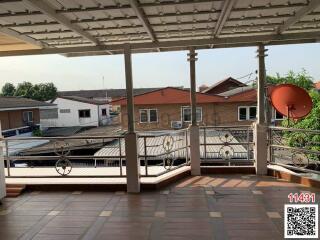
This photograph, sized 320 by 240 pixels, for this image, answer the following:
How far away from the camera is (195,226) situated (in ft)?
10.5

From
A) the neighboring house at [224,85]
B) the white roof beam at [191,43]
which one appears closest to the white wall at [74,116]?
the white roof beam at [191,43]

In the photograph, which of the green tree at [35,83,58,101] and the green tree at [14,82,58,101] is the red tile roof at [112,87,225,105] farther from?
the green tree at [35,83,58,101]

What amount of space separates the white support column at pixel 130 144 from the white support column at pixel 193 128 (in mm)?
1098

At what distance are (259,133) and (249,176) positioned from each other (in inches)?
28.5

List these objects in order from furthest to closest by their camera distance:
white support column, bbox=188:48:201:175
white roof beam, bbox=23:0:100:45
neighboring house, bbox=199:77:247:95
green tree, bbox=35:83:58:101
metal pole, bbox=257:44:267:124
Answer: green tree, bbox=35:83:58:101 → neighboring house, bbox=199:77:247:95 → white support column, bbox=188:48:201:175 → metal pole, bbox=257:44:267:124 → white roof beam, bbox=23:0:100:45

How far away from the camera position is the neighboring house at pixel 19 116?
1155cm

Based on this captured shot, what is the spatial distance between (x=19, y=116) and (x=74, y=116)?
2.17m

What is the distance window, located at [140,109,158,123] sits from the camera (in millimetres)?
7340

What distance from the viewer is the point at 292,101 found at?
452cm

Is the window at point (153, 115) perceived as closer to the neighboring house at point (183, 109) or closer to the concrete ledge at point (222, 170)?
the neighboring house at point (183, 109)

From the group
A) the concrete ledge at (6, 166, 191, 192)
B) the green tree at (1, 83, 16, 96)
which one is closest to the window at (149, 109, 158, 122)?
the concrete ledge at (6, 166, 191, 192)

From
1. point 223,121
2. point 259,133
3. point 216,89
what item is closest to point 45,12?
point 259,133

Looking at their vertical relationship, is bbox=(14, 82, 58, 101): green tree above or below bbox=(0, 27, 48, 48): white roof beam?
above

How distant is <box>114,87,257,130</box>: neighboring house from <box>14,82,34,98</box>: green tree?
1996 cm
